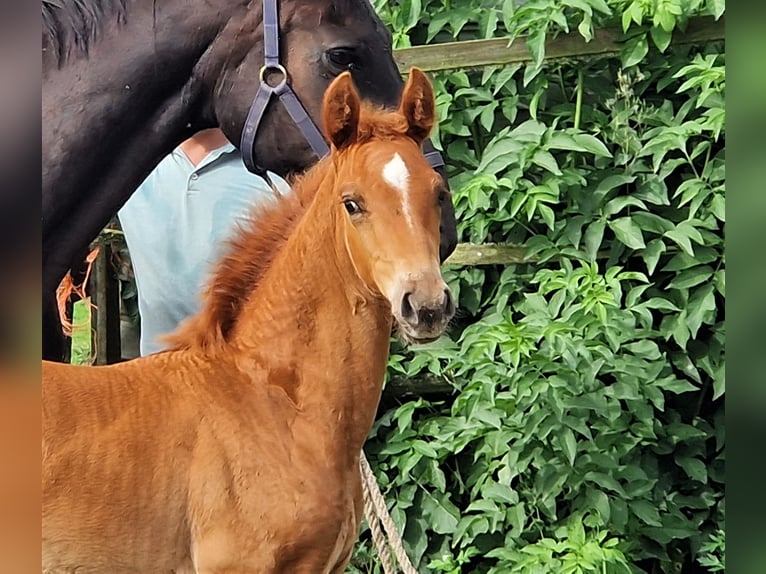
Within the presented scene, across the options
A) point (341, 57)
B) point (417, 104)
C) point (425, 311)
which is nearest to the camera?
point (425, 311)

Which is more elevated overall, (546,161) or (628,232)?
(546,161)

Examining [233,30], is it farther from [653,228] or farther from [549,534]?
[549,534]

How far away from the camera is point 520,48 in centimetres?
147

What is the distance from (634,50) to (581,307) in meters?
0.43

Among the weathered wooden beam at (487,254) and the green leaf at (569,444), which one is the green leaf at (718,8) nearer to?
the weathered wooden beam at (487,254)

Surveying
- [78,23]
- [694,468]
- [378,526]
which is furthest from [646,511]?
[78,23]

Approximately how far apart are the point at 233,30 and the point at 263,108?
13 cm

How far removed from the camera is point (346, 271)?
111cm

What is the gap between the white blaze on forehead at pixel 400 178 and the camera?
40.2 inches

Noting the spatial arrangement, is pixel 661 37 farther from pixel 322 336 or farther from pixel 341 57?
pixel 322 336

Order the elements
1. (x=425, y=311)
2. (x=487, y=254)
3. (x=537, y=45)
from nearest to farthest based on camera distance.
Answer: (x=425, y=311), (x=537, y=45), (x=487, y=254)

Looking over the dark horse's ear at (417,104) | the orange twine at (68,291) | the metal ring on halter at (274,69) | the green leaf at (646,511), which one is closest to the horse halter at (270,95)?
the metal ring on halter at (274,69)

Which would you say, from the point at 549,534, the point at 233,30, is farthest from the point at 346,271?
the point at 549,534

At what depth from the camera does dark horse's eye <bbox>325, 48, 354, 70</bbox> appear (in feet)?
3.98
